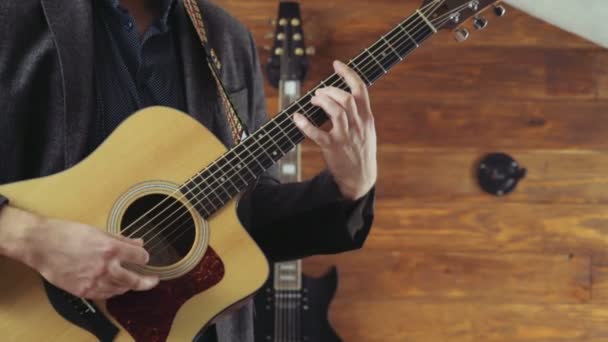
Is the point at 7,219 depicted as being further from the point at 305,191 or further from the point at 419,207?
the point at 419,207

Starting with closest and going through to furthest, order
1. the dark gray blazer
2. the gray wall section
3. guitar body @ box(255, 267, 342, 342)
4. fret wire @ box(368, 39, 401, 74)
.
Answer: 1. the dark gray blazer
2. fret wire @ box(368, 39, 401, 74)
3. guitar body @ box(255, 267, 342, 342)
4. the gray wall section

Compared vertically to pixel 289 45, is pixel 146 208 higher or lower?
higher

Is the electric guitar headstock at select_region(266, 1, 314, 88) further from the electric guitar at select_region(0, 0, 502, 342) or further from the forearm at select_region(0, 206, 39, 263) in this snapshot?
the forearm at select_region(0, 206, 39, 263)

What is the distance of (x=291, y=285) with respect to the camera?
2.42 metres

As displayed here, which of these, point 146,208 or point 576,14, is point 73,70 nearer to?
point 146,208

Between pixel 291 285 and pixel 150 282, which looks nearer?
pixel 150 282

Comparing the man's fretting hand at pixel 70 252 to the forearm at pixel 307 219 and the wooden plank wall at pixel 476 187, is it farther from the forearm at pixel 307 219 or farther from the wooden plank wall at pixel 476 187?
the wooden plank wall at pixel 476 187

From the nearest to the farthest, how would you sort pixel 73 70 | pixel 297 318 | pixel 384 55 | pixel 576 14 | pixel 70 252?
pixel 70 252
pixel 73 70
pixel 384 55
pixel 297 318
pixel 576 14

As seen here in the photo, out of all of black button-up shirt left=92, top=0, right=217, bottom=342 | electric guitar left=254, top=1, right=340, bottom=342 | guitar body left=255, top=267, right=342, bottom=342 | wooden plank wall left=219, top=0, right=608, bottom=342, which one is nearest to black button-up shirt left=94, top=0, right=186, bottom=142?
black button-up shirt left=92, top=0, right=217, bottom=342

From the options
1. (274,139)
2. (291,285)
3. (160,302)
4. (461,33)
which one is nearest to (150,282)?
(160,302)

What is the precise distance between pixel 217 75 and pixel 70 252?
41cm

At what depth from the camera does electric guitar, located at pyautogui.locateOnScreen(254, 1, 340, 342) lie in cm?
240

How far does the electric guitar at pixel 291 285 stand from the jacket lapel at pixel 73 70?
1.30 meters

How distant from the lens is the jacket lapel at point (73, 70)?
109 cm
